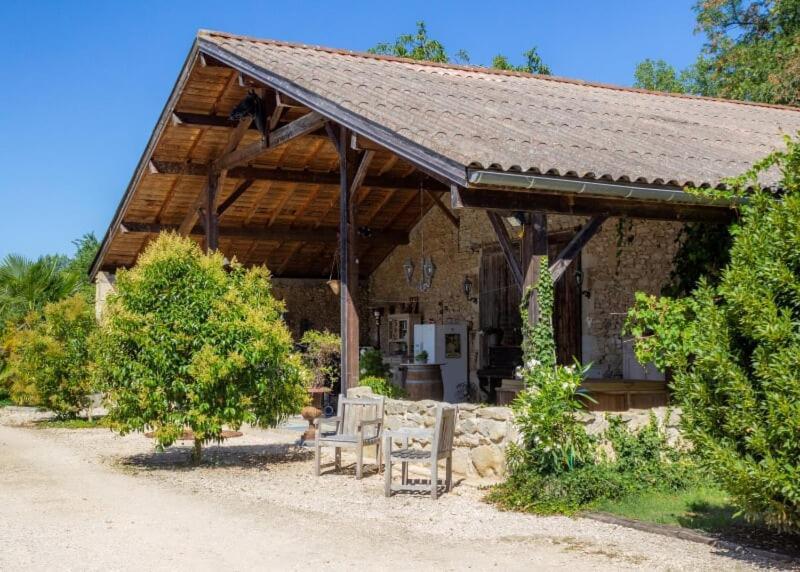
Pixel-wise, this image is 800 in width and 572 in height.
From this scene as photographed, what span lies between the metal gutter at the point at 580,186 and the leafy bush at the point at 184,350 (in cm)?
318

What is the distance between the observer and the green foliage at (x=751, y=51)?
21.1 metres

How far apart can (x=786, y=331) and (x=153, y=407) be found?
6281 mm

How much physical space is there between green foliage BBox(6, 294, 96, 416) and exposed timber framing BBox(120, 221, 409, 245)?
1.76 metres

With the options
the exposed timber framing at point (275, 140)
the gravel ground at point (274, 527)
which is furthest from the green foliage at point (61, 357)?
the gravel ground at point (274, 527)

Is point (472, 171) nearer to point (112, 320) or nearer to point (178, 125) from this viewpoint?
point (112, 320)

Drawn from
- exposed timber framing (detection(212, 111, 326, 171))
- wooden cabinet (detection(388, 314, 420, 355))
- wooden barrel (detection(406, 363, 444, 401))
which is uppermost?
exposed timber framing (detection(212, 111, 326, 171))

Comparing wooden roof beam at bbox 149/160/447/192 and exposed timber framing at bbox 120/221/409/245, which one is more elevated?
wooden roof beam at bbox 149/160/447/192

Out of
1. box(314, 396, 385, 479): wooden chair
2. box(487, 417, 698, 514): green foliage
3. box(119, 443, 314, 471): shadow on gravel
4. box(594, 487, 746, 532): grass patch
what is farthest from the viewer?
box(119, 443, 314, 471): shadow on gravel

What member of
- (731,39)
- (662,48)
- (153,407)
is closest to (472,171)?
(153,407)

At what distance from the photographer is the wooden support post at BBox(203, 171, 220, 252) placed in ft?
45.9

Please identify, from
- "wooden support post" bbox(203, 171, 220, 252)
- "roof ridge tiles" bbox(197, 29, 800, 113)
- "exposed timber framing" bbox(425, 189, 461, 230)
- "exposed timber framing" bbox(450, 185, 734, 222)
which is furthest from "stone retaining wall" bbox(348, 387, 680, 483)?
"exposed timber framing" bbox(425, 189, 461, 230)

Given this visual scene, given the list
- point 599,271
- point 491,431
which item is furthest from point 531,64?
point 491,431

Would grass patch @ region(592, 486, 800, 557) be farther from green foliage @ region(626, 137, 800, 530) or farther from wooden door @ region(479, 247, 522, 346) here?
wooden door @ region(479, 247, 522, 346)

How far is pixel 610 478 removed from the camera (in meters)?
7.60
